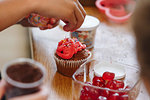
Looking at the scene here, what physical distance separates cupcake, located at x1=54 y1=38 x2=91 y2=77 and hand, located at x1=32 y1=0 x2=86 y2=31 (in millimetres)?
66

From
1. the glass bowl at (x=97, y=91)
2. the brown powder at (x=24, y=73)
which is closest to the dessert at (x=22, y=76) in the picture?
the brown powder at (x=24, y=73)

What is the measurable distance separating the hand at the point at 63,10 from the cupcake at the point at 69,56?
0.22 feet

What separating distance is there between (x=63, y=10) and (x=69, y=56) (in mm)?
172

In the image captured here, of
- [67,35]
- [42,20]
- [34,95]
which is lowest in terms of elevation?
[67,35]

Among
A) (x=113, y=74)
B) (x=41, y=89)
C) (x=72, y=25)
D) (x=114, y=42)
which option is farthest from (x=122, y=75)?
(x=41, y=89)

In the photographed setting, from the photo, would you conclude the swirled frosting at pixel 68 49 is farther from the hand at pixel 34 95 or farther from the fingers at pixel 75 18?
the hand at pixel 34 95

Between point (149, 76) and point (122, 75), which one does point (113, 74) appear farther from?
point (149, 76)

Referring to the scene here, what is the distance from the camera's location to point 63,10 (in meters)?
0.70

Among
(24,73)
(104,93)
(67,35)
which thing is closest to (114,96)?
(104,93)

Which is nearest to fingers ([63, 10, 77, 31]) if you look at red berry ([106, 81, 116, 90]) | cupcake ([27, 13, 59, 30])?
cupcake ([27, 13, 59, 30])

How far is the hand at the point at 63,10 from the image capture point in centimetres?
66

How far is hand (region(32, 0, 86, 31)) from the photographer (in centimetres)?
66

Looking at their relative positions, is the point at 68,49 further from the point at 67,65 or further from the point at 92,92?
the point at 92,92

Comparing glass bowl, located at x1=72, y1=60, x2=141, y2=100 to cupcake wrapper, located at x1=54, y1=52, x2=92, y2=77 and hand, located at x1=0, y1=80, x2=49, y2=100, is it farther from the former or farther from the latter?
hand, located at x1=0, y1=80, x2=49, y2=100
